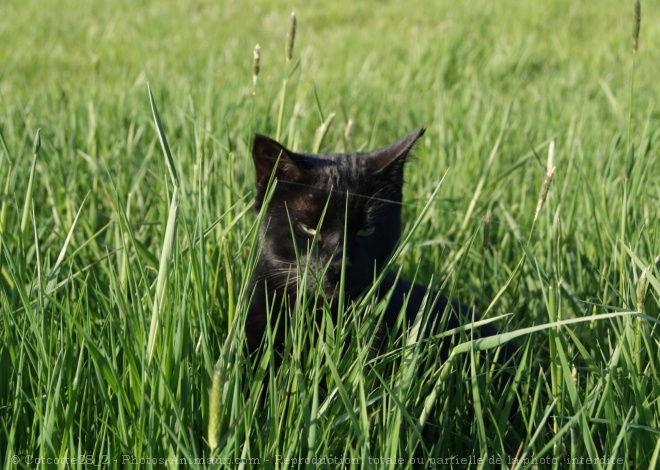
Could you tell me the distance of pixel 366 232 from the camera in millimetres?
1970

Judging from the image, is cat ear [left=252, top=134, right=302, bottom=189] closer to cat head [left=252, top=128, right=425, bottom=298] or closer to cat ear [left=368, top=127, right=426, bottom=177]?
cat head [left=252, top=128, right=425, bottom=298]

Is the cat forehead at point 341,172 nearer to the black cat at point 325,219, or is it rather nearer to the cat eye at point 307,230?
the black cat at point 325,219

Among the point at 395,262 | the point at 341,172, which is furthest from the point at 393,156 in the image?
the point at 395,262

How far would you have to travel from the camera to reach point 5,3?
7195 mm

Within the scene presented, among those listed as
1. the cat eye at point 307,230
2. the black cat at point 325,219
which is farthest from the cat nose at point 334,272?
the cat eye at point 307,230

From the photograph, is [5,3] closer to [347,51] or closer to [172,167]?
[347,51]

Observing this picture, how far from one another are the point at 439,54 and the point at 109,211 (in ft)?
9.50

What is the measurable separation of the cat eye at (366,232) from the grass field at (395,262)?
0.25 m

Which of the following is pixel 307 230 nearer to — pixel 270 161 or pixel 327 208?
pixel 327 208

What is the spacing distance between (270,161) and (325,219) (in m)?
0.20

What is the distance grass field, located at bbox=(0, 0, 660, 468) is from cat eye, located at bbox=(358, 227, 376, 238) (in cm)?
25

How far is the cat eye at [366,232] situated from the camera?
1.96 metres

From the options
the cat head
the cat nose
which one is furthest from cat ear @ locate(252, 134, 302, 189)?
the cat nose

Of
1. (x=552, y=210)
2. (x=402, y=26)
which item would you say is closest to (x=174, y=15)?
(x=402, y=26)
